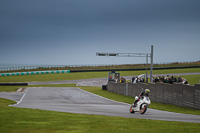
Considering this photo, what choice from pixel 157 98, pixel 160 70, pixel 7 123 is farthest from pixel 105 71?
pixel 7 123

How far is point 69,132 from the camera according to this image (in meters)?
8.81

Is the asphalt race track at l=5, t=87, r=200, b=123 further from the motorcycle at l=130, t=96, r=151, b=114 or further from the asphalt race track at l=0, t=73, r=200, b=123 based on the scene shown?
the motorcycle at l=130, t=96, r=151, b=114

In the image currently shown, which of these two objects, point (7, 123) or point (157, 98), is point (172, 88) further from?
point (7, 123)

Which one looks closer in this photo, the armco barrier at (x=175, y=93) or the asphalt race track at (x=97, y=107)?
the asphalt race track at (x=97, y=107)

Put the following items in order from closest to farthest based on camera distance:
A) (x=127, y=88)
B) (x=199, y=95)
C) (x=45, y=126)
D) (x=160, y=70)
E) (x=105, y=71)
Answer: (x=45, y=126), (x=199, y=95), (x=127, y=88), (x=160, y=70), (x=105, y=71)

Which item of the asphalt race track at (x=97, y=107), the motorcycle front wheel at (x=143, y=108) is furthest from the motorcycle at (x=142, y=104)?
the asphalt race track at (x=97, y=107)

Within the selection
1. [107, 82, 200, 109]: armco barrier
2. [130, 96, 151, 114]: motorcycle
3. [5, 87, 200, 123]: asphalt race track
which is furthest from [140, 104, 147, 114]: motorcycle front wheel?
[107, 82, 200, 109]: armco barrier

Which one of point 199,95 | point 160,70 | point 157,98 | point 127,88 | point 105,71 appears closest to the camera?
point 199,95

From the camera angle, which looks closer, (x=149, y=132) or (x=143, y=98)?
(x=149, y=132)

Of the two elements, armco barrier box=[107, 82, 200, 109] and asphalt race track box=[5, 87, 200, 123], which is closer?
asphalt race track box=[5, 87, 200, 123]

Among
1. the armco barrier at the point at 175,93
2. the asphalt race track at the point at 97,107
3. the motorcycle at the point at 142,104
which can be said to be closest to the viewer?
the asphalt race track at the point at 97,107

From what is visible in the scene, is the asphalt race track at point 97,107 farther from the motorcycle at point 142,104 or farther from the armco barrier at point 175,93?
the armco barrier at point 175,93

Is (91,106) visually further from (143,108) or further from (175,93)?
(175,93)

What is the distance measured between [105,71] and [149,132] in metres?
69.0
